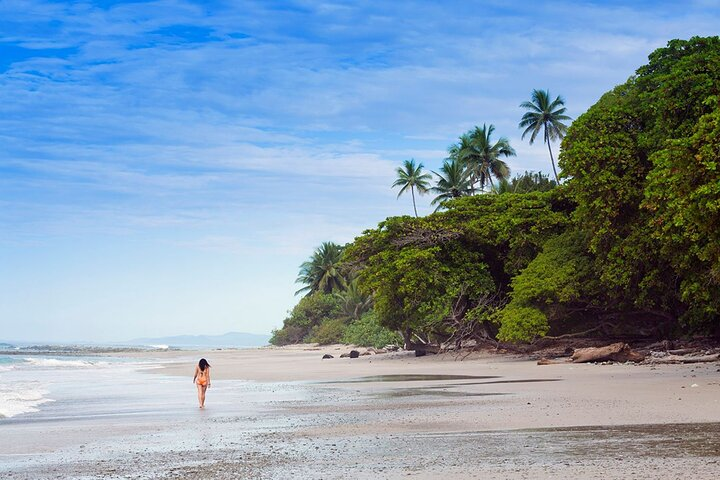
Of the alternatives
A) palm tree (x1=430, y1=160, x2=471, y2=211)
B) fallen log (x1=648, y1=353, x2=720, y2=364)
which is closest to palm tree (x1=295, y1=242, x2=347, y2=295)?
palm tree (x1=430, y1=160, x2=471, y2=211)

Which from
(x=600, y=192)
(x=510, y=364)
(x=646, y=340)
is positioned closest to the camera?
(x=600, y=192)

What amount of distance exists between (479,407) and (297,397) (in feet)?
19.7

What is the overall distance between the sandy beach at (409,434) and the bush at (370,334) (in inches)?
1297

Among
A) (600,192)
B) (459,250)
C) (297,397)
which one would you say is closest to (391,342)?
(459,250)

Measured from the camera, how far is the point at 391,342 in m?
53.3

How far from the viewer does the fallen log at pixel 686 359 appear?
865 inches

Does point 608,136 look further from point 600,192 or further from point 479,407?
point 479,407

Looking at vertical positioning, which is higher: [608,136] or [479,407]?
[608,136]

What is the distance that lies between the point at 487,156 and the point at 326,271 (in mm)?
30598

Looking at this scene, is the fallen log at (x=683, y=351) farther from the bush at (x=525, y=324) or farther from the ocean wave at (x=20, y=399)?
the ocean wave at (x=20, y=399)

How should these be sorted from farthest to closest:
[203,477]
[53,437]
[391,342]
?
[391,342]
[53,437]
[203,477]

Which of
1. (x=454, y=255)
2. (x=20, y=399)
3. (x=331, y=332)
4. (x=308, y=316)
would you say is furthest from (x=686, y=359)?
(x=308, y=316)

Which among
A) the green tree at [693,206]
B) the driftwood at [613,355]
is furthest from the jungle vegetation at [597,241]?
the driftwood at [613,355]

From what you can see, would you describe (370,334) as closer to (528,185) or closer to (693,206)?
(528,185)
